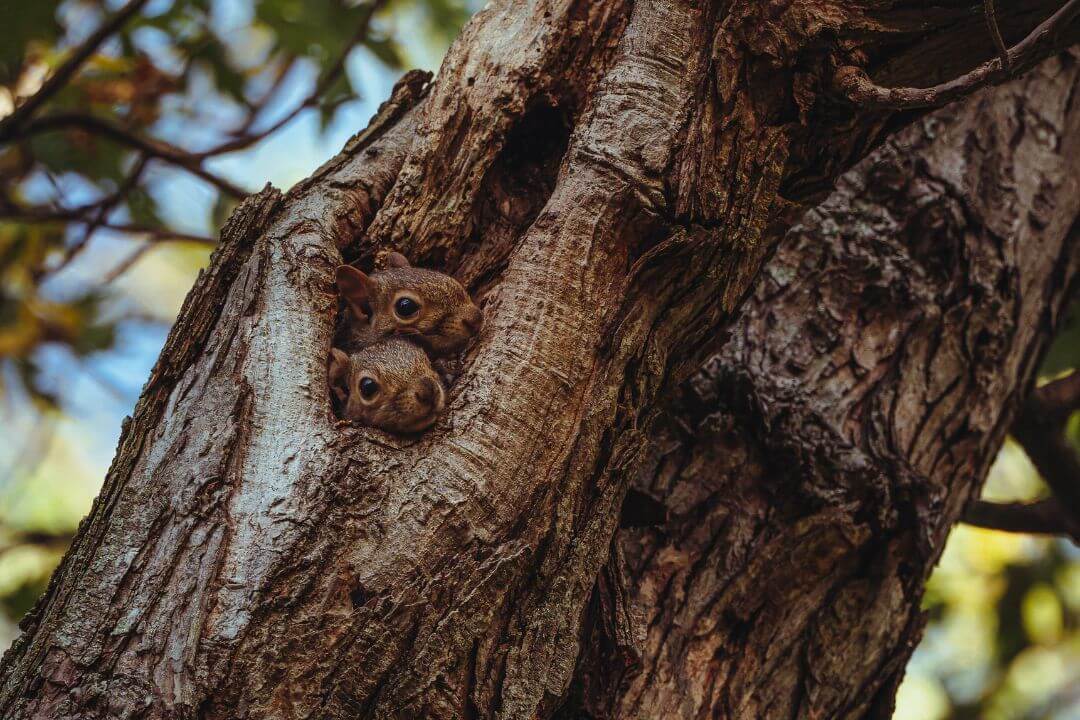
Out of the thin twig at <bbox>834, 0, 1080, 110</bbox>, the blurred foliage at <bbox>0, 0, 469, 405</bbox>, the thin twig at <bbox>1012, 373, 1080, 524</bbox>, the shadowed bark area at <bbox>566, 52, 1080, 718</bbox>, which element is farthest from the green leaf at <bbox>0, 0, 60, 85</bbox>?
the thin twig at <bbox>1012, 373, 1080, 524</bbox>

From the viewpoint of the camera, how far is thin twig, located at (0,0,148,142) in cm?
292

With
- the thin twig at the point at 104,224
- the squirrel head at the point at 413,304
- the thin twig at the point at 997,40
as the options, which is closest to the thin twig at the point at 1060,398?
the thin twig at the point at 997,40

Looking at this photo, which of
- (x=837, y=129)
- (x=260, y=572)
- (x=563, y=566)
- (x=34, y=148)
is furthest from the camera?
(x=34, y=148)

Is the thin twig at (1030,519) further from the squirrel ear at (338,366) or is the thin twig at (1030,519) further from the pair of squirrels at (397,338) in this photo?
the squirrel ear at (338,366)

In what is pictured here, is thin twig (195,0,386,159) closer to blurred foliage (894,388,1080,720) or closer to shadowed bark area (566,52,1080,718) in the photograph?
shadowed bark area (566,52,1080,718)

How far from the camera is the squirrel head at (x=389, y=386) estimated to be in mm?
1909

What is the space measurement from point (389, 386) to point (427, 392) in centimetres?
14

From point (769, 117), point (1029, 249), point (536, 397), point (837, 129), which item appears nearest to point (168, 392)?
point (536, 397)

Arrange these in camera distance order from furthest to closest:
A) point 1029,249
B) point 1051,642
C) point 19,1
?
point 1051,642 < point 1029,249 < point 19,1

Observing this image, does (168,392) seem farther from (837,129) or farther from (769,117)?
(837,129)

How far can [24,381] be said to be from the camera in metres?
5.23

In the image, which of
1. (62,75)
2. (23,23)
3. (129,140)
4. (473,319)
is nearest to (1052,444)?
(473,319)

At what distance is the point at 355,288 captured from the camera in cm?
219

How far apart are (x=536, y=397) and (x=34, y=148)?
2.90 meters
